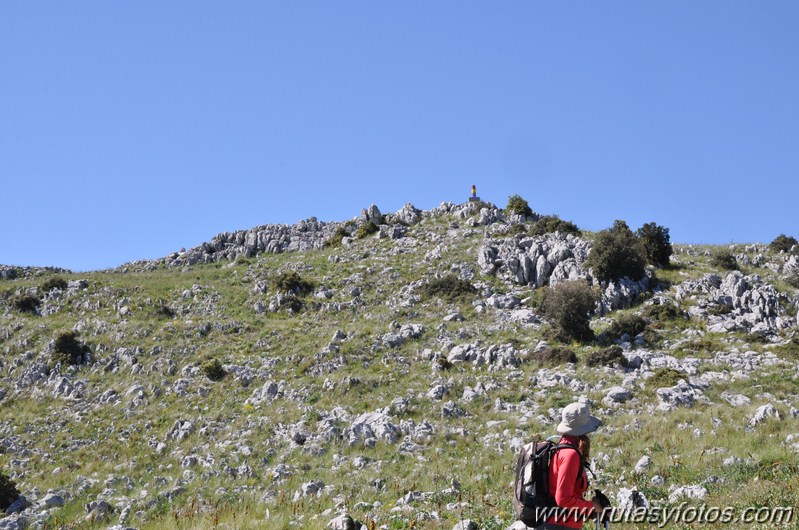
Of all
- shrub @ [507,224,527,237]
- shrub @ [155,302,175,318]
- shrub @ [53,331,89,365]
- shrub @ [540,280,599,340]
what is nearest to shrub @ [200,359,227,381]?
shrub @ [53,331,89,365]

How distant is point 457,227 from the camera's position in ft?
171

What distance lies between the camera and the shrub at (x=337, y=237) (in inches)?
2212

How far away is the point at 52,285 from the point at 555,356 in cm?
3909

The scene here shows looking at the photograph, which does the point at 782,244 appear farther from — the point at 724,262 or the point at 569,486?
the point at 569,486

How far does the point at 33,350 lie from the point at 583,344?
3226cm

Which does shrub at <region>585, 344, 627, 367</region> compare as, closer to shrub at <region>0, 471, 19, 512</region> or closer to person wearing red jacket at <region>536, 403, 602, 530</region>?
person wearing red jacket at <region>536, 403, 602, 530</region>

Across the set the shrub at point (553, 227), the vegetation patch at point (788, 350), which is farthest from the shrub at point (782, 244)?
the vegetation patch at point (788, 350)

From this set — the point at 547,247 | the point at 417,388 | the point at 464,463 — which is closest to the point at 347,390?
the point at 417,388

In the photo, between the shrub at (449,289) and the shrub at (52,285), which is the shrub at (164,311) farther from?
the shrub at (449,289)

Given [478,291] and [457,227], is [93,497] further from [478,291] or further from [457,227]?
[457,227]

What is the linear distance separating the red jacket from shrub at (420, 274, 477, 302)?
1159 inches

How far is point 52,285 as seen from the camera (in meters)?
44.0

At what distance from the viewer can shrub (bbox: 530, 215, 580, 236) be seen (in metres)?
44.0

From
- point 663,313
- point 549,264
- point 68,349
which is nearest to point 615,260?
point 549,264
